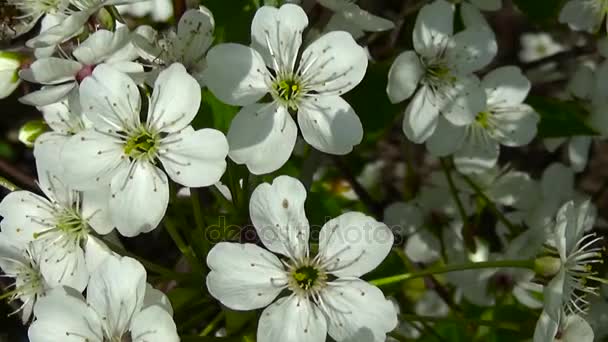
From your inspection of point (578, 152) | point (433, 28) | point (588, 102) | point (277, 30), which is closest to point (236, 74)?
point (277, 30)

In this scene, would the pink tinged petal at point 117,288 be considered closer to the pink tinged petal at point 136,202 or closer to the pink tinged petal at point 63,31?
the pink tinged petal at point 136,202

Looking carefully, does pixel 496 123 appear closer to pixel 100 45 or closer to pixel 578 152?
pixel 578 152

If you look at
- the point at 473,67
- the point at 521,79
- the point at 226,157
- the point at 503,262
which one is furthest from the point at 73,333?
the point at 521,79

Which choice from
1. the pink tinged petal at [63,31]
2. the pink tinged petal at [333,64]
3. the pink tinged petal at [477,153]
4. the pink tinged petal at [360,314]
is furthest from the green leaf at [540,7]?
the pink tinged petal at [63,31]

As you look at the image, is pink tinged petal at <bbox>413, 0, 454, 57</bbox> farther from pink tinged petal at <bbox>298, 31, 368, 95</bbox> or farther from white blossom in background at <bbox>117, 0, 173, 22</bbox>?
white blossom in background at <bbox>117, 0, 173, 22</bbox>

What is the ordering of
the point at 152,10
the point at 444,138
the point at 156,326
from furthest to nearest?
1. the point at 152,10
2. the point at 444,138
3. the point at 156,326

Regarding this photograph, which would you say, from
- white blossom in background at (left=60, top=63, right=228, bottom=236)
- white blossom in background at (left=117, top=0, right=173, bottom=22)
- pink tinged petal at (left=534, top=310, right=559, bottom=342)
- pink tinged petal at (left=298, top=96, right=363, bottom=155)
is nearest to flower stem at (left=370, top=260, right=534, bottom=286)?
pink tinged petal at (left=534, top=310, right=559, bottom=342)
